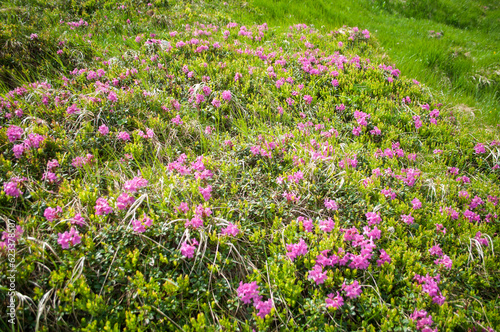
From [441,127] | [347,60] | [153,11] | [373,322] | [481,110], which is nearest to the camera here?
[373,322]

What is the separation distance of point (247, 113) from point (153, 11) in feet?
18.1

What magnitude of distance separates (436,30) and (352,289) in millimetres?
11204

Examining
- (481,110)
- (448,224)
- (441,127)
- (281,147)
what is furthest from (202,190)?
(481,110)

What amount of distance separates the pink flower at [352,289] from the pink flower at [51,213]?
3.16 m

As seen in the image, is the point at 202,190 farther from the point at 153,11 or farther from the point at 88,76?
the point at 153,11

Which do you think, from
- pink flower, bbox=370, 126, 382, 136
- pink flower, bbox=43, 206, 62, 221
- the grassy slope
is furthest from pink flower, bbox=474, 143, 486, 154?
pink flower, bbox=43, 206, 62, 221

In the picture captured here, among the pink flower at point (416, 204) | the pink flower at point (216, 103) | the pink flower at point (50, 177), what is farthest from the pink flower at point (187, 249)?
the pink flower at point (216, 103)

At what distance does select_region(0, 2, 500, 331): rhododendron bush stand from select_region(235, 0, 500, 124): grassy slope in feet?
5.65

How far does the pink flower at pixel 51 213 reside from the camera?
9.70 feet

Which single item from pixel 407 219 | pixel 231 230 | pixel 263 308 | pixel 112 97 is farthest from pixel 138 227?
pixel 407 219

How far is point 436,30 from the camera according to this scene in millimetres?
9953

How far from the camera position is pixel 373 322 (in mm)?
2688

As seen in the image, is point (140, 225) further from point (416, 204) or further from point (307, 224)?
point (416, 204)

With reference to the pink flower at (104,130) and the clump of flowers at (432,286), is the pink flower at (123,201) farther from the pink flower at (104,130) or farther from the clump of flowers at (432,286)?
the clump of flowers at (432,286)
